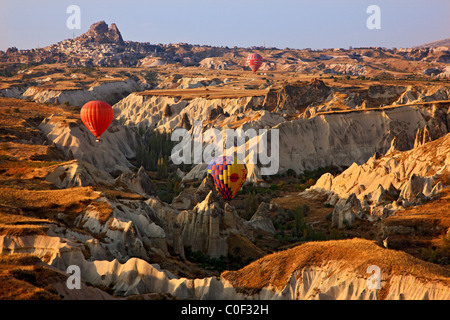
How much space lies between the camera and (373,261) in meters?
28.5

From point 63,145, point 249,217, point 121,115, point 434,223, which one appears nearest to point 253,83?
point 121,115

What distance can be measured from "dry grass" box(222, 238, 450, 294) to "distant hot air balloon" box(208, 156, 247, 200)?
1758 inches

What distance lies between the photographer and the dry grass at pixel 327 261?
28281mm

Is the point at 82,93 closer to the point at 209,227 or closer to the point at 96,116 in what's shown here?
the point at 96,116

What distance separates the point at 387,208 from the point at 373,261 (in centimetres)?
3359

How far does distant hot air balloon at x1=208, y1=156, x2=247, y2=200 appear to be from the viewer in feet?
249

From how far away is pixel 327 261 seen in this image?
29.7m

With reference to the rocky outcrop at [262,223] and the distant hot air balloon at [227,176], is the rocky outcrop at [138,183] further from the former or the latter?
the rocky outcrop at [262,223]

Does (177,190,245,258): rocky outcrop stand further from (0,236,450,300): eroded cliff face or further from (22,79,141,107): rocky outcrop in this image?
(22,79,141,107): rocky outcrop

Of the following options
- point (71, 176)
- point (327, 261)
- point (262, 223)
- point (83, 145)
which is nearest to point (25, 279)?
point (327, 261)

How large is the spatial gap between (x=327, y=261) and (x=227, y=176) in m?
46.2

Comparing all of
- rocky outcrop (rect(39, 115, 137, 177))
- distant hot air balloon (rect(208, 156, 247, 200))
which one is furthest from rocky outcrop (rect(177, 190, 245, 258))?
rocky outcrop (rect(39, 115, 137, 177))
